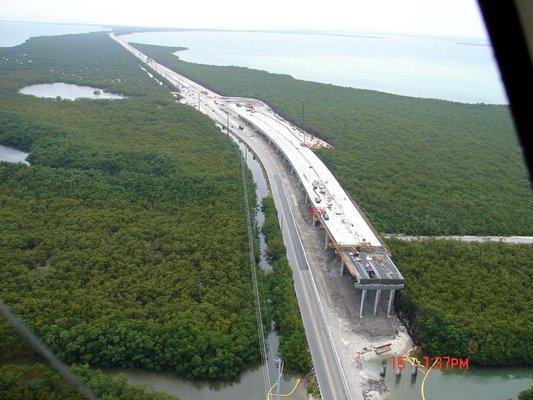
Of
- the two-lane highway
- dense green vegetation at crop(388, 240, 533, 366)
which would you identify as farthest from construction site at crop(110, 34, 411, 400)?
dense green vegetation at crop(388, 240, 533, 366)

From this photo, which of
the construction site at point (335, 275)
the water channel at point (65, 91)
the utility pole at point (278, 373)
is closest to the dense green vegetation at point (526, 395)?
the construction site at point (335, 275)

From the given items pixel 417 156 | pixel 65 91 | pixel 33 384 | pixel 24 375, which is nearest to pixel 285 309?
pixel 33 384

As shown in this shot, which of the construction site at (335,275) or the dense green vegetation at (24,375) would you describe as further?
the construction site at (335,275)

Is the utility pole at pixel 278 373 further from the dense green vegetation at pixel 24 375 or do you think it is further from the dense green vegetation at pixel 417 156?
the dense green vegetation at pixel 24 375

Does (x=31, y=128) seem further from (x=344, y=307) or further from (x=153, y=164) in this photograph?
(x=344, y=307)

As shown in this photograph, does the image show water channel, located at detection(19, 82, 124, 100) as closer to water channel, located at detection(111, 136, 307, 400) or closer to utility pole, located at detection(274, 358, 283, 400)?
water channel, located at detection(111, 136, 307, 400)

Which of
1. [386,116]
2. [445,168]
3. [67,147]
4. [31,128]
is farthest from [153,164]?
[386,116]
